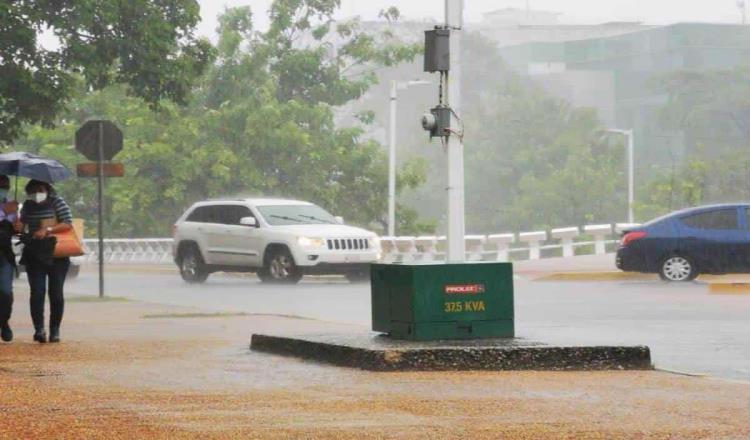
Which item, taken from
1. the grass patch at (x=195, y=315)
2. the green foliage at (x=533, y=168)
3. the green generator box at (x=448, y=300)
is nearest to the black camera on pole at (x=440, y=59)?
the green generator box at (x=448, y=300)

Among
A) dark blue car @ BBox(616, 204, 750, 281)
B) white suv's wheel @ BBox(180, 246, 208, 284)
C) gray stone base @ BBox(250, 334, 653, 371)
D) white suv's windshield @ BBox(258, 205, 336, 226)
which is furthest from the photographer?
white suv's wheel @ BBox(180, 246, 208, 284)

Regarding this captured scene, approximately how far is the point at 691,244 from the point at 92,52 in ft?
39.3

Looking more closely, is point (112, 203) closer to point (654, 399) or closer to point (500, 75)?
point (654, 399)

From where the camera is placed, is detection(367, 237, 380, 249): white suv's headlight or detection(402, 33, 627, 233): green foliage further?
detection(402, 33, 627, 233): green foliage

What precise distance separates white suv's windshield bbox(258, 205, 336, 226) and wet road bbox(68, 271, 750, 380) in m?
1.29

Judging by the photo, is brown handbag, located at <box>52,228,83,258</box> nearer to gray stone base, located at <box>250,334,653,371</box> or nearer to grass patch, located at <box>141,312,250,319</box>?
gray stone base, located at <box>250,334,653,371</box>

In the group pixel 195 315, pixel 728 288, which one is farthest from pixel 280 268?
pixel 195 315

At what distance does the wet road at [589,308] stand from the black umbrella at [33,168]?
15.5 feet

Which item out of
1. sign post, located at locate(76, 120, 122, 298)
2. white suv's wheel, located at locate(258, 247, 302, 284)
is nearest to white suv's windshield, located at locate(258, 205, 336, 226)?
white suv's wheel, located at locate(258, 247, 302, 284)

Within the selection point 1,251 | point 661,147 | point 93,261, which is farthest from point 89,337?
point 661,147

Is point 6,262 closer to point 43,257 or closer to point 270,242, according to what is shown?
point 43,257

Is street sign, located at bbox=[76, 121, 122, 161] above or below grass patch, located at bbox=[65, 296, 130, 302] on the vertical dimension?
above

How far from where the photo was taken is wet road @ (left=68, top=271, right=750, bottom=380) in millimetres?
16641

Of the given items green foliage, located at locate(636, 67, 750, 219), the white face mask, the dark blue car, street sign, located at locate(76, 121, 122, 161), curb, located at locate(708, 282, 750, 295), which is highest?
green foliage, located at locate(636, 67, 750, 219)
